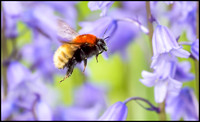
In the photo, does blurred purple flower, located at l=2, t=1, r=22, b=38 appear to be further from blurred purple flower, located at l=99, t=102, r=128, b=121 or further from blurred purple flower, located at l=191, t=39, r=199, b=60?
blurred purple flower, located at l=191, t=39, r=199, b=60

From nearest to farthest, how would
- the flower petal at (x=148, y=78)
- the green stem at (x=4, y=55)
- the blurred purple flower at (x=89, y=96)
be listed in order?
the flower petal at (x=148, y=78)
the green stem at (x=4, y=55)
the blurred purple flower at (x=89, y=96)

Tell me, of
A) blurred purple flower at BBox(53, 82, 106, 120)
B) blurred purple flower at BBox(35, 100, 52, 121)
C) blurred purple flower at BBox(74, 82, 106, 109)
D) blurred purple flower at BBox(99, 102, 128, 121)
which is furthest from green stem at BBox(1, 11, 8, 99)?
blurred purple flower at BBox(99, 102, 128, 121)

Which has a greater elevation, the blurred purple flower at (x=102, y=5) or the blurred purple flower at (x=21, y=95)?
the blurred purple flower at (x=102, y=5)

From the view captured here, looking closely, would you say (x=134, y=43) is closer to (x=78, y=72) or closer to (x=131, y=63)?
(x=131, y=63)

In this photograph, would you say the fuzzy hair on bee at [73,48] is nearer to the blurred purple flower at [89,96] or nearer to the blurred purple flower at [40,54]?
the blurred purple flower at [40,54]

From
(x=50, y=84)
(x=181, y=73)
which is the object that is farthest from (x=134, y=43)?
(x=181, y=73)

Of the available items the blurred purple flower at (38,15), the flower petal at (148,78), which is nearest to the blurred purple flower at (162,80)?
the flower petal at (148,78)
